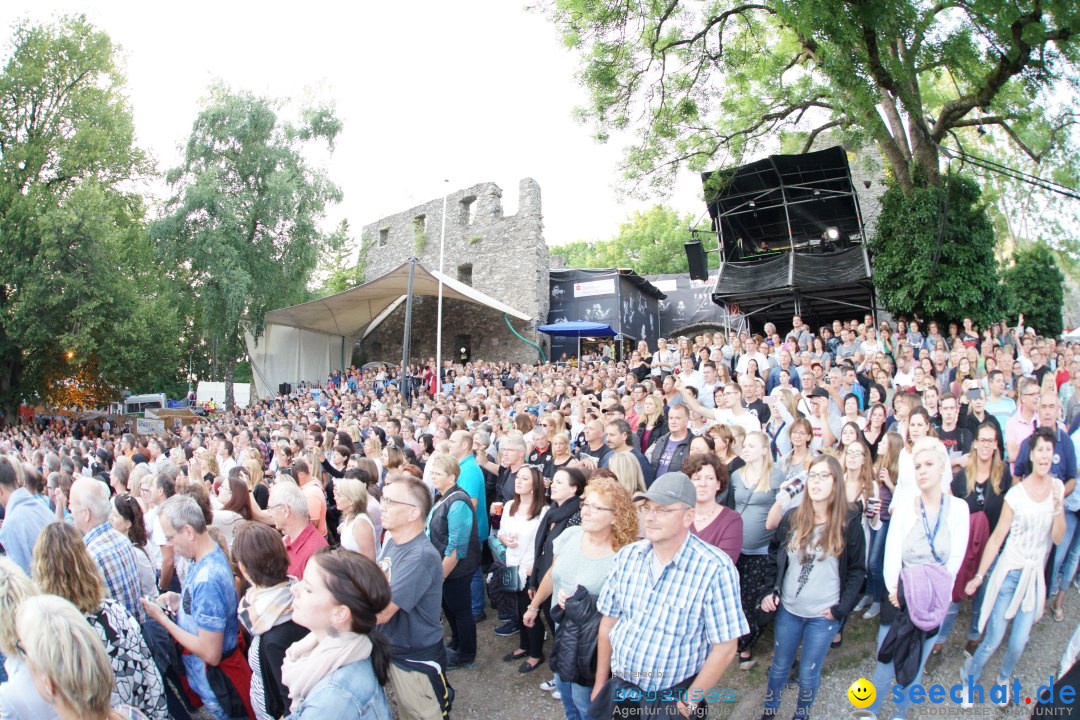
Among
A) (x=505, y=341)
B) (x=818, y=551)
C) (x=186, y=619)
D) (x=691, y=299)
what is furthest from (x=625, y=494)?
(x=691, y=299)

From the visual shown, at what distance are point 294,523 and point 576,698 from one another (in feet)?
5.25

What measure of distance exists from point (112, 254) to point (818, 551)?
21853mm

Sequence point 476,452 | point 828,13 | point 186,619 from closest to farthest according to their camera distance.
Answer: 1. point 186,619
2. point 476,452
3. point 828,13

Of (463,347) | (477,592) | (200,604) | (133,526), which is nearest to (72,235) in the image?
(463,347)

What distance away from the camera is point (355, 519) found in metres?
3.42

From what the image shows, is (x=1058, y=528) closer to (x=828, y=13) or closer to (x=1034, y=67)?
(x=828, y=13)

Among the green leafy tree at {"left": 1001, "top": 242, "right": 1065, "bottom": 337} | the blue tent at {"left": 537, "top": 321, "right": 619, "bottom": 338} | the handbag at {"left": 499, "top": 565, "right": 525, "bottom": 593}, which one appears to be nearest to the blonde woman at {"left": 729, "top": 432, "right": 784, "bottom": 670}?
the handbag at {"left": 499, "top": 565, "right": 525, "bottom": 593}

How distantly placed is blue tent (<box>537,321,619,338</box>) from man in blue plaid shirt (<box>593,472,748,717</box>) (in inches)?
666

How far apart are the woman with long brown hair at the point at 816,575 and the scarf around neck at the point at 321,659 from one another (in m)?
1.90

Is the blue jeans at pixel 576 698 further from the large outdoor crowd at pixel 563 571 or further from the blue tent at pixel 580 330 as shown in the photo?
the blue tent at pixel 580 330

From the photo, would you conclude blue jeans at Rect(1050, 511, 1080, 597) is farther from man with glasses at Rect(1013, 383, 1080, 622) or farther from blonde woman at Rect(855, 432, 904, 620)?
blonde woman at Rect(855, 432, 904, 620)

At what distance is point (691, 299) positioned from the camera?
23000mm

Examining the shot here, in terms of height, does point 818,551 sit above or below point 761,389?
below

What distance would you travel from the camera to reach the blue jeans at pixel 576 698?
2771mm
